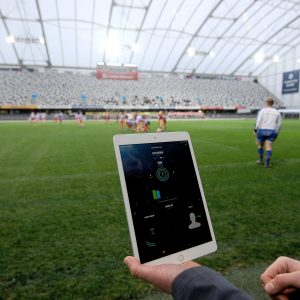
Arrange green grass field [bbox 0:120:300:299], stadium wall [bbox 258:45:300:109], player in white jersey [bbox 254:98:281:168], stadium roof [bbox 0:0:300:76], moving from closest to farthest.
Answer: green grass field [bbox 0:120:300:299] < player in white jersey [bbox 254:98:281:168] < stadium roof [bbox 0:0:300:76] < stadium wall [bbox 258:45:300:109]

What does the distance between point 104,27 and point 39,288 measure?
128 feet

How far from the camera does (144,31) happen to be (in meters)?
39.1

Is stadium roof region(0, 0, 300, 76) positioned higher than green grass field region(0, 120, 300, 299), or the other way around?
stadium roof region(0, 0, 300, 76)

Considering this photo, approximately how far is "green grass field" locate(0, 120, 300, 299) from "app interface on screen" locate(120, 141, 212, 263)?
1191 mm

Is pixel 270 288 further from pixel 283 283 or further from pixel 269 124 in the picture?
pixel 269 124

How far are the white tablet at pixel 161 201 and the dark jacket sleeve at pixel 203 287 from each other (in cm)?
29

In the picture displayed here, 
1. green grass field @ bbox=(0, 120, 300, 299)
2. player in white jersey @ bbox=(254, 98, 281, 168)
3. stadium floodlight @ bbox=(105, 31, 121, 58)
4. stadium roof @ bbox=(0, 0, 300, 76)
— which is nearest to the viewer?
green grass field @ bbox=(0, 120, 300, 299)

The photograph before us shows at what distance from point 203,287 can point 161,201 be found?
0.55 meters

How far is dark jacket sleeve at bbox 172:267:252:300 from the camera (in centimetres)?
90

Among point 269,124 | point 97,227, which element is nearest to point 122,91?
point 269,124

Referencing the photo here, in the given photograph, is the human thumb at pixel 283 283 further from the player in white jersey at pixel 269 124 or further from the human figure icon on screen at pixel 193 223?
the player in white jersey at pixel 269 124

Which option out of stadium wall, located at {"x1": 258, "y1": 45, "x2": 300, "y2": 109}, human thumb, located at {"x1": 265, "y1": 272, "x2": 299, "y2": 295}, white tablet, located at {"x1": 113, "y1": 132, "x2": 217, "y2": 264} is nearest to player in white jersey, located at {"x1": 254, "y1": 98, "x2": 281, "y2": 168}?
white tablet, located at {"x1": 113, "y1": 132, "x2": 217, "y2": 264}

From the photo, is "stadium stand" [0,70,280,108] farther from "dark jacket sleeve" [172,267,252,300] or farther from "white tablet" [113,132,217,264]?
"dark jacket sleeve" [172,267,252,300]

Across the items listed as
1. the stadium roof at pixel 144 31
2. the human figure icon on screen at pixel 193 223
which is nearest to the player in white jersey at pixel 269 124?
the human figure icon on screen at pixel 193 223
